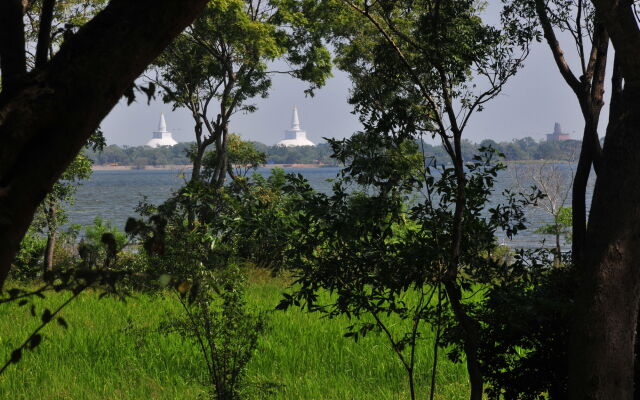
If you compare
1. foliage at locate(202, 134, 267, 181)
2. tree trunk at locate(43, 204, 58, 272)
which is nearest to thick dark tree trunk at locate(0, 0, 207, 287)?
tree trunk at locate(43, 204, 58, 272)

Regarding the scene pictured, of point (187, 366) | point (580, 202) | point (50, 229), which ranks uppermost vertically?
point (580, 202)

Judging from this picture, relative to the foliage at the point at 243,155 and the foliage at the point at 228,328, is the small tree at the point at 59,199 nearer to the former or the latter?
the foliage at the point at 243,155

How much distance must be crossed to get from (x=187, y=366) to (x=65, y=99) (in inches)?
245

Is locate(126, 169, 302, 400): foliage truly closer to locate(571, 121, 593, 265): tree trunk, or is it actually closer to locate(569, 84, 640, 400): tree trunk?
locate(569, 84, 640, 400): tree trunk

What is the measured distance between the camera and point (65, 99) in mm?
2041

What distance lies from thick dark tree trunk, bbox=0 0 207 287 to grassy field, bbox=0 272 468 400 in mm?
4210

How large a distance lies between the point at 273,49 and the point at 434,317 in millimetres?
15389

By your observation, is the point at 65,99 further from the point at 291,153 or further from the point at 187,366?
the point at 291,153

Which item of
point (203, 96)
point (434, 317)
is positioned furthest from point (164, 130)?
point (434, 317)

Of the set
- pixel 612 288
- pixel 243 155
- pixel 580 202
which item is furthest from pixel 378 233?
pixel 243 155

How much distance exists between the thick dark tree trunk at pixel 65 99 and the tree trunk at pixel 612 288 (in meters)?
2.77

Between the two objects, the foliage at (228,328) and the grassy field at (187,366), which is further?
the grassy field at (187,366)

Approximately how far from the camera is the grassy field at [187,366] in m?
7.06

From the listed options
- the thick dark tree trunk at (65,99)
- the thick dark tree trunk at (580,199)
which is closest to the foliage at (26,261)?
the thick dark tree trunk at (580,199)
